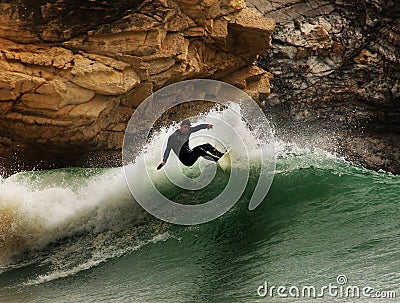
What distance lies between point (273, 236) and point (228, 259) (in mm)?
966

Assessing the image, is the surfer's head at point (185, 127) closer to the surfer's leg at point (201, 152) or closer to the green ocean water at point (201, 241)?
the surfer's leg at point (201, 152)

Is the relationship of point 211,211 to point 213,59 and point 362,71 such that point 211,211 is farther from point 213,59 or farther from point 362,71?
point 362,71

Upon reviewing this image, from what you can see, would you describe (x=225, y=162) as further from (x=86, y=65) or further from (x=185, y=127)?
(x=86, y=65)

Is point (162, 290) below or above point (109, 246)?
below

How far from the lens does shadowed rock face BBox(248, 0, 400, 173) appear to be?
651 inches

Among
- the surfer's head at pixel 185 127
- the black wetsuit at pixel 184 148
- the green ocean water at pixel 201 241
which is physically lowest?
the green ocean water at pixel 201 241

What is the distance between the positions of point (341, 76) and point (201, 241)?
8.47 m

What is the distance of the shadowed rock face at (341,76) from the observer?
1653 cm

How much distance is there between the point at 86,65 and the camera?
10.6 m

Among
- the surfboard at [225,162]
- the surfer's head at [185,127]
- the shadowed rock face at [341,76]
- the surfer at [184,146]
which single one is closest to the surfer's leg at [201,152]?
the surfer at [184,146]

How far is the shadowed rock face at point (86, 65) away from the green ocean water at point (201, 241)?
2.67 feet

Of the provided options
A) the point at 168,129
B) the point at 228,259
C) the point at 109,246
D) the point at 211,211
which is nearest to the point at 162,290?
the point at 228,259

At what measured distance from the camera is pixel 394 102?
16844mm

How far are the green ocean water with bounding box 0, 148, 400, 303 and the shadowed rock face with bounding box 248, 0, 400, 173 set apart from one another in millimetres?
3955
